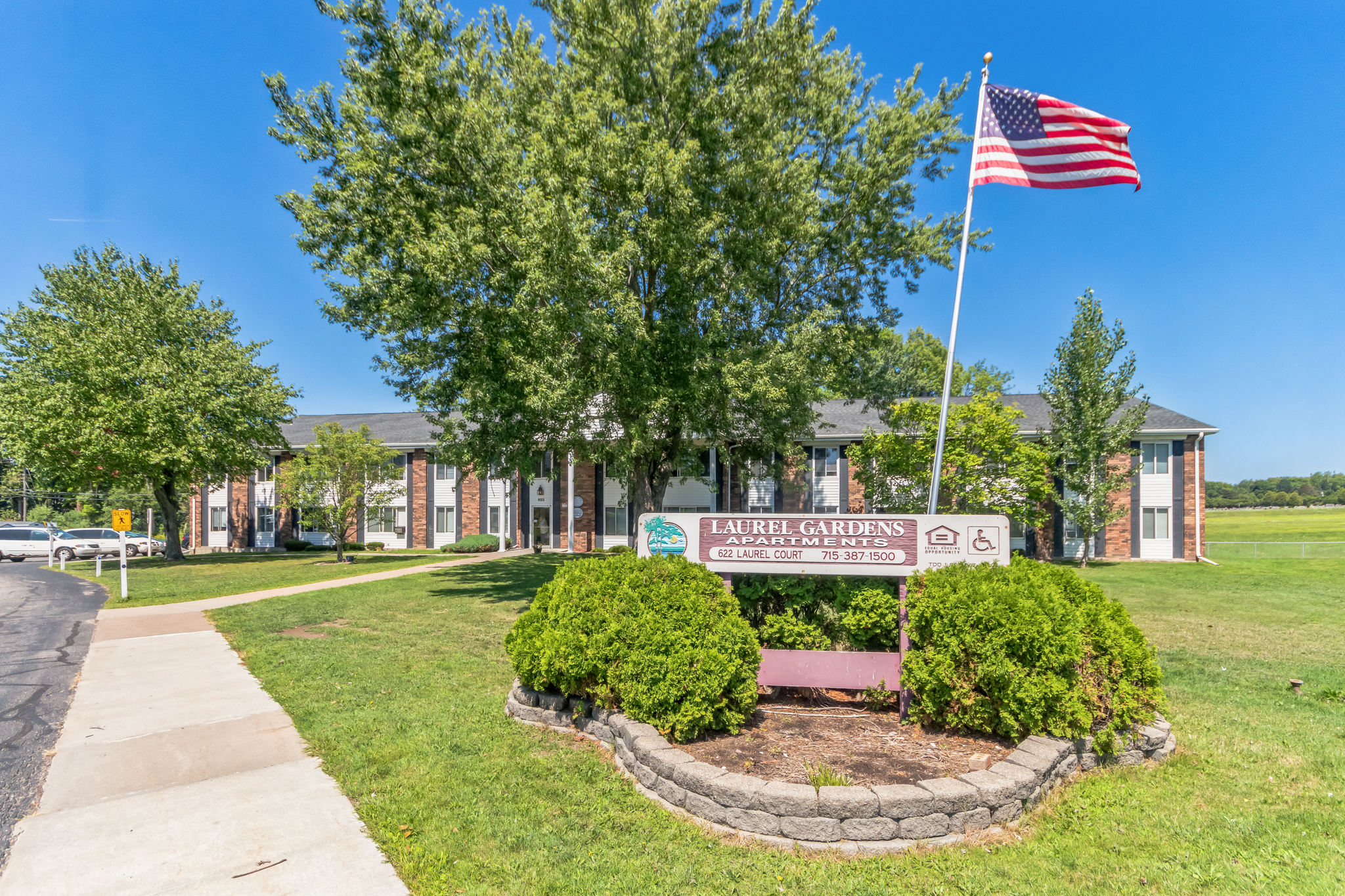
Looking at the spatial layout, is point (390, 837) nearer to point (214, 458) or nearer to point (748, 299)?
point (748, 299)

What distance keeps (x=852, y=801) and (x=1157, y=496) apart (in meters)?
30.6

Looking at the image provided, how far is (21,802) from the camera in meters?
4.43

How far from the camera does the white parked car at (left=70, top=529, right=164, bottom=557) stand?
29797 mm

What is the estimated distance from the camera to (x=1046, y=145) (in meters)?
8.65

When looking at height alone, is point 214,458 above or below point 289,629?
above

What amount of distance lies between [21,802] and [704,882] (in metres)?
4.90

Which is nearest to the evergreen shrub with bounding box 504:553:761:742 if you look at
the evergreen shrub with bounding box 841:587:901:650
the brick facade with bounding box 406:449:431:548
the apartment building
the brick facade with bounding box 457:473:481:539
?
the evergreen shrub with bounding box 841:587:901:650

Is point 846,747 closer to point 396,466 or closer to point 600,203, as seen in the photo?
point 600,203

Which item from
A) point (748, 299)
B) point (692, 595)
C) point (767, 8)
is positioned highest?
point (767, 8)

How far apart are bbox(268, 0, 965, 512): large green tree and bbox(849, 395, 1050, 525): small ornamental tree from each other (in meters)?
7.42

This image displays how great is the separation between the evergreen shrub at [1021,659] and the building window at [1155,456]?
27.0 meters

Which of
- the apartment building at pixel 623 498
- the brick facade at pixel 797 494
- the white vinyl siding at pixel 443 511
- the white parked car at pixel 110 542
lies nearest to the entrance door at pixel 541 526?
the apartment building at pixel 623 498

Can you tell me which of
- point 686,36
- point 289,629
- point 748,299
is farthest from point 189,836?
point 686,36

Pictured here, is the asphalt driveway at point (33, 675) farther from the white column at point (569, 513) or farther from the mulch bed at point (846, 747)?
the white column at point (569, 513)
